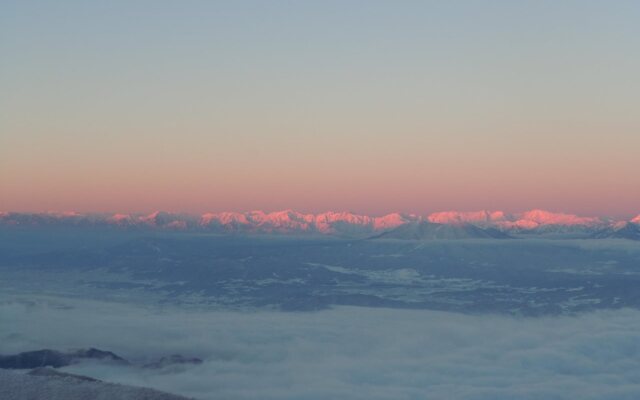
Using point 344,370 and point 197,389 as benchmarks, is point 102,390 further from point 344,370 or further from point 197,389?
point 344,370

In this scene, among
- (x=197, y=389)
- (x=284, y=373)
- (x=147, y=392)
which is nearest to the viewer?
(x=147, y=392)

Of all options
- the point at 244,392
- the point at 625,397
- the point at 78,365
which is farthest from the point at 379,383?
the point at 78,365

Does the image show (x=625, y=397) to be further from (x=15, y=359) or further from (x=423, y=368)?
(x=15, y=359)

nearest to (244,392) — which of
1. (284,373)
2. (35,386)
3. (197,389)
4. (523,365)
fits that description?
(197,389)

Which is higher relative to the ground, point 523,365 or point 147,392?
point 147,392

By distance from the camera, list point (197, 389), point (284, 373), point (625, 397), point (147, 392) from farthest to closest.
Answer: point (284, 373) < point (197, 389) < point (625, 397) < point (147, 392)

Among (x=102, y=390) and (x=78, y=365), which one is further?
(x=78, y=365)
